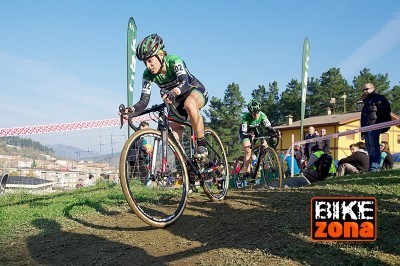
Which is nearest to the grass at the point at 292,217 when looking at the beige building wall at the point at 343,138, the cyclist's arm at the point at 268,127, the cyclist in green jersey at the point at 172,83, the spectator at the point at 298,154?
the cyclist in green jersey at the point at 172,83

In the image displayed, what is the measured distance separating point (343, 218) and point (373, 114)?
7.34 m

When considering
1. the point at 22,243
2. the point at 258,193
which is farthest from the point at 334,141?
the point at 22,243

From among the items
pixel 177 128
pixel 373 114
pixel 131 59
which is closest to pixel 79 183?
pixel 131 59

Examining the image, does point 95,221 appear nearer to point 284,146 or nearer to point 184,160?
point 184,160

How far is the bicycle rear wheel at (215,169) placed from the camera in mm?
5742

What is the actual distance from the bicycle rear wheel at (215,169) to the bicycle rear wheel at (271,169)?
8.25 feet

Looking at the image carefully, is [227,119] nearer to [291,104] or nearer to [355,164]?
[291,104]

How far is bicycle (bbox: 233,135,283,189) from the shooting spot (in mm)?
8680

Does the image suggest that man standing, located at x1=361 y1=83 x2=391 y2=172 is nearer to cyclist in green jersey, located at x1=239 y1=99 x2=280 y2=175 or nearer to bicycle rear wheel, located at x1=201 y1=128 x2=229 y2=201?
cyclist in green jersey, located at x1=239 y1=99 x2=280 y2=175

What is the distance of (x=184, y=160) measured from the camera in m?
5.02

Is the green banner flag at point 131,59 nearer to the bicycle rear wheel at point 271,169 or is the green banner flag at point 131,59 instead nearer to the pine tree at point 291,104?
the bicycle rear wheel at point 271,169

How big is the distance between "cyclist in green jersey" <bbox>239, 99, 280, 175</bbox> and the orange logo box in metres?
5.47

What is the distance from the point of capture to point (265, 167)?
898 centimetres

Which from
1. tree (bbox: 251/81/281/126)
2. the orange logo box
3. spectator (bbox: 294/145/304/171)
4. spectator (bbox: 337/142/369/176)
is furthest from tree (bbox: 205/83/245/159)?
the orange logo box
